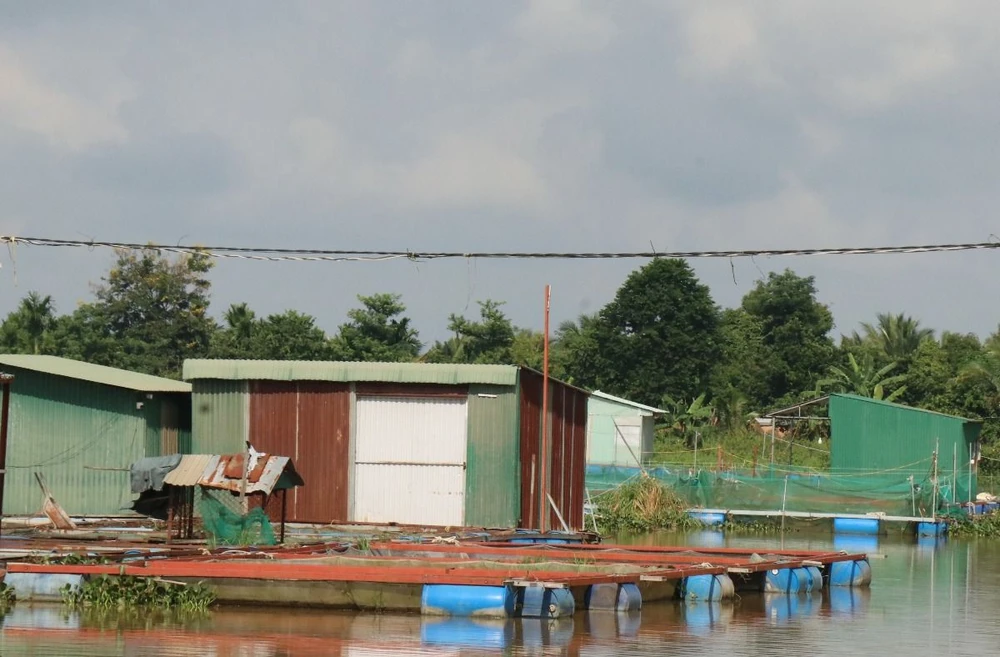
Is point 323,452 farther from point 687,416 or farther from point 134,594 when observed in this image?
point 687,416

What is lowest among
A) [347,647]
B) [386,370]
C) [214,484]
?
[347,647]

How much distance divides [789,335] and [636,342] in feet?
29.5

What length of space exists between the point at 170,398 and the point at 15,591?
39.2ft

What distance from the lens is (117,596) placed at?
19.7 m

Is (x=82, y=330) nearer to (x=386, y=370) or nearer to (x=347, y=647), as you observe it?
(x=386, y=370)

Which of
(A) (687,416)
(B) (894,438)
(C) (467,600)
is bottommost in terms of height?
(C) (467,600)

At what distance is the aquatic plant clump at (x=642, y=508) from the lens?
40.2 metres

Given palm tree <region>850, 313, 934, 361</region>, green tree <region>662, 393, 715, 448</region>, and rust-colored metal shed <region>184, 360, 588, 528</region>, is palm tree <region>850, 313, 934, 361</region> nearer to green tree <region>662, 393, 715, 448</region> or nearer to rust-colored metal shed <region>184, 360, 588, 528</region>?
green tree <region>662, 393, 715, 448</region>

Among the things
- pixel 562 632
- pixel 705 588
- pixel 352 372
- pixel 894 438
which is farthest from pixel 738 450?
pixel 562 632

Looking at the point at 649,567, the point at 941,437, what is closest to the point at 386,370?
the point at 649,567

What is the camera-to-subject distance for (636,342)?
7319cm

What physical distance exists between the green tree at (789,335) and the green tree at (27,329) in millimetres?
34546

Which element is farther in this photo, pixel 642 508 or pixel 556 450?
pixel 642 508

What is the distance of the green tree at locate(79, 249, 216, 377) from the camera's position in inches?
3046
